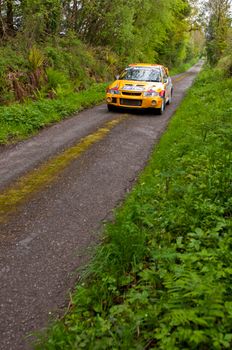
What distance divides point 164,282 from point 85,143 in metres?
6.15

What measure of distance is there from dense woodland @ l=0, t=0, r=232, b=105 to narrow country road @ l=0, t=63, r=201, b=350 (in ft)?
10.5

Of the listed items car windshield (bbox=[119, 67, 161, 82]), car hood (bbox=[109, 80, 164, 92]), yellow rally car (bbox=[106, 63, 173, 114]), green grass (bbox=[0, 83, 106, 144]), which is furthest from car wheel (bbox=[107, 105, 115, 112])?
car windshield (bbox=[119, 67, 161, 82])

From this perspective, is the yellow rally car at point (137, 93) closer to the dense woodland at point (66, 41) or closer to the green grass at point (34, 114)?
the green grass at point (34, 114)

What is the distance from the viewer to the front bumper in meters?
12.3

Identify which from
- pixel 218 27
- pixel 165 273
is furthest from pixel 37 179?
pixel 218 27

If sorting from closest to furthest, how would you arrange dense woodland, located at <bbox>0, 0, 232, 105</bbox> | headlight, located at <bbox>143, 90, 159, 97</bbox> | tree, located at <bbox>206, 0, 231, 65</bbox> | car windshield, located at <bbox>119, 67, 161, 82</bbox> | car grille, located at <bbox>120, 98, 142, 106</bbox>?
1. headlight, located at <bbox>143, 90, 159, 97</bbox>
2. car grille, located at <bbox>120, 98, 142, 106</bbox>
3. dense woodland, located at <bbox>0, 0, 232, 105</bbox>
4. car windshield, located at <bbox>119, 67, 161, 82</bbox>
5. tree, located at <bbox>206, 0, 231, 65</bbox>

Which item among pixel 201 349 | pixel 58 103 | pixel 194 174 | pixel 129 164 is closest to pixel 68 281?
pixel 201 349

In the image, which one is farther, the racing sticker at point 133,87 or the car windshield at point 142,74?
the car windshield at point 142,74

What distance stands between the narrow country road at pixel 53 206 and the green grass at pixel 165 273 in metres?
0.35

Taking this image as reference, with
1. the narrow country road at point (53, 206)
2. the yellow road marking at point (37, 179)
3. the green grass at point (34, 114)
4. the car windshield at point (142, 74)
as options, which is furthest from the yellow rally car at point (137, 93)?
the yellow road marking at point (37, 179)

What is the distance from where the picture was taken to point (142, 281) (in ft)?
11.5

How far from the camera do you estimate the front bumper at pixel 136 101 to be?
1226 centimetres

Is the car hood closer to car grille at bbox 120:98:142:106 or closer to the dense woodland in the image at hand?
car grille at bbox 120:98:142:106

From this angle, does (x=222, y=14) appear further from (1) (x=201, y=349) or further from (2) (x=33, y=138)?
(1) (x=201, y=349)
